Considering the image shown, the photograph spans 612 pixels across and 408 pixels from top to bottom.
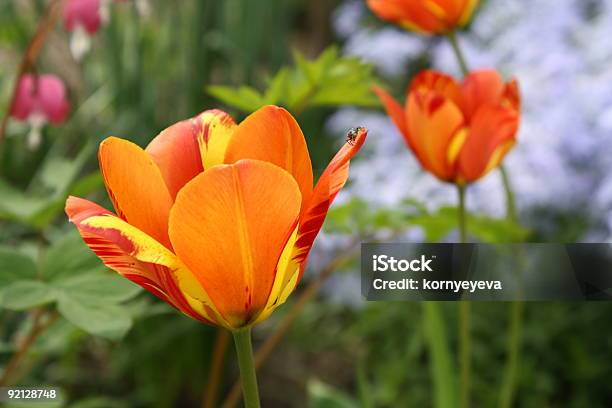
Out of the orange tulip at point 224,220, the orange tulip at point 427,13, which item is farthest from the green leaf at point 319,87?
the orange tulip at point 224,220

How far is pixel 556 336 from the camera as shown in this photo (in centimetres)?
112

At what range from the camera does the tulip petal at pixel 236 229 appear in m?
0.22

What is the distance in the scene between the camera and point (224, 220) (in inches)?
8.8

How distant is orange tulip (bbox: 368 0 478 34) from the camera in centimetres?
50

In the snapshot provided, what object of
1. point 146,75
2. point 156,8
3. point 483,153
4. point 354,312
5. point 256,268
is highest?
point 156,8

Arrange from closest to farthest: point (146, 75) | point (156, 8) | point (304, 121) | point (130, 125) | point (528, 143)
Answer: point (130, 125)
point (528, 143)
point (146, 75)
point (304, 121)
point (156, 8)

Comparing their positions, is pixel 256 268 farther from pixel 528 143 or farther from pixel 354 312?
pixel 354 312

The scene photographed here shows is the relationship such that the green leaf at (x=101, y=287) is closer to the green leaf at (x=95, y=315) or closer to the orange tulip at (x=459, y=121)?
the green leaf at (x=95, y=315)

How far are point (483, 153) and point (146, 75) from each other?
0.97 metres

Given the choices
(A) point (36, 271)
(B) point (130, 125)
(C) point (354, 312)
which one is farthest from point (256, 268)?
(C) point (354, 312)

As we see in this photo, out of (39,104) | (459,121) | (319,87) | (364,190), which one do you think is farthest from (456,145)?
(364,190)

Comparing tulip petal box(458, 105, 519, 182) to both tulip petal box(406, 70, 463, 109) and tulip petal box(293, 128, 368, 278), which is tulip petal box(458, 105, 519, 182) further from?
tulip petal box(293, 128, 368, 278)

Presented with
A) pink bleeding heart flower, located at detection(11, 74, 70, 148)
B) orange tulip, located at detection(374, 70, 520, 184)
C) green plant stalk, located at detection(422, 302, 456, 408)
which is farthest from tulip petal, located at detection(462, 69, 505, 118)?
pink bleeding heart flower, located at detection(11, 74, 70, 148)

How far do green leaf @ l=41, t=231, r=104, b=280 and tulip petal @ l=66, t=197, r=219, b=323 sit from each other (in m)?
0.19
